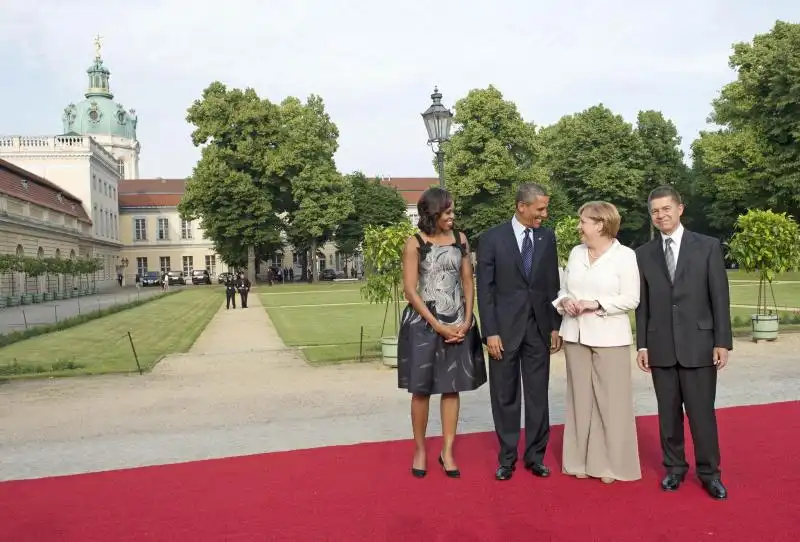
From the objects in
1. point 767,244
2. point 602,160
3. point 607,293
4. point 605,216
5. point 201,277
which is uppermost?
point 602,160

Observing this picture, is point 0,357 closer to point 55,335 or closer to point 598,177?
point 55,335

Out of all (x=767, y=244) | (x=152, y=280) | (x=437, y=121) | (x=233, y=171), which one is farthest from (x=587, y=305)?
(x=152, y=280)

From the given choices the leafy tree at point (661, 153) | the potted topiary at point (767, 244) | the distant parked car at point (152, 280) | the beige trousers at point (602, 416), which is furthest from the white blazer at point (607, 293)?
the distant parked car at point (152, 280)

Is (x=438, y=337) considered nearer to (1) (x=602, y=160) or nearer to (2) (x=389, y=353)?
(2) (x=389, y=353)

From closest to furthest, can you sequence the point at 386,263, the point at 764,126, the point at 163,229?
the point at 386,263, the point at 764,126, the point at 163,229

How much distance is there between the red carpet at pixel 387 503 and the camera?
3.80 meters

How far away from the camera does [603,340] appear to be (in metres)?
4.59

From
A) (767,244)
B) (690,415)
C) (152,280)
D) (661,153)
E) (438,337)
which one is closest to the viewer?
(690,415)

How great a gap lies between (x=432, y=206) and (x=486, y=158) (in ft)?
143

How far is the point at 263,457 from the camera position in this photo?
5.49 metres

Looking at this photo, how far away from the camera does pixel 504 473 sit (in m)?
4.71

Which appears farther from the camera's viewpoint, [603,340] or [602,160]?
[602,160]

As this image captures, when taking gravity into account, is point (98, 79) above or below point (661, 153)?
above

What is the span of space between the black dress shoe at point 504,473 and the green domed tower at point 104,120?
10489 centimetres
